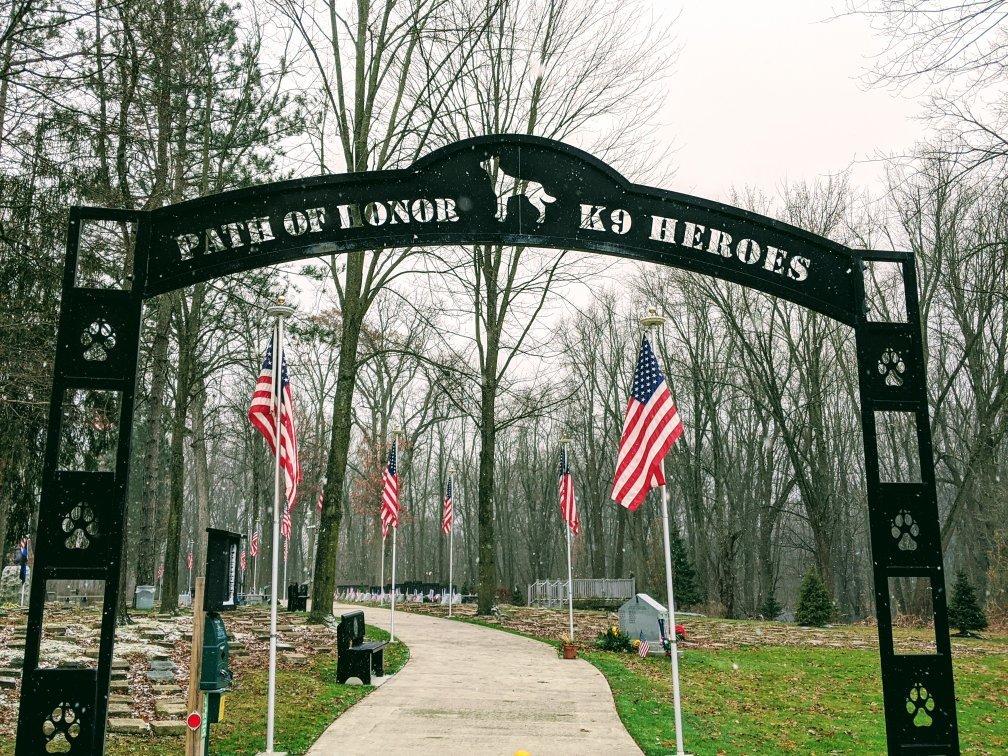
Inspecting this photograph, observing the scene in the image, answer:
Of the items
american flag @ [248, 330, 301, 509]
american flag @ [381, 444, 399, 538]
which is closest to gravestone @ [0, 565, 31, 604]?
american flag @ [381, 444, 399, 538]

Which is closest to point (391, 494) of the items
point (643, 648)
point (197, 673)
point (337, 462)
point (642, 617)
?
point (337, 462)

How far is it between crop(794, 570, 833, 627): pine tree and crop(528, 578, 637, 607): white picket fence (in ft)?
18.9

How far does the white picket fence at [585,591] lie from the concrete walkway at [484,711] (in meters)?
15.2

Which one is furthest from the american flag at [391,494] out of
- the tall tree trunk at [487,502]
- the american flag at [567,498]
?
the tall tree trunk at [487,502]

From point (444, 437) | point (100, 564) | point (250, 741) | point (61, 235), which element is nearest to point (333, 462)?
point (61, 235)

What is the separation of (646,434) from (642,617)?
8483mm

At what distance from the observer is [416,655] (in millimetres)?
14430

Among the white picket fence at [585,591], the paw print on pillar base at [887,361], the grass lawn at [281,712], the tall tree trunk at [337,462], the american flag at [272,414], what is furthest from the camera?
the white picket fence at [585,591]

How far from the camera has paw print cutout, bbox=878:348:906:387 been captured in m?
6.00

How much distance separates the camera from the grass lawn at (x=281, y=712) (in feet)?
23.6

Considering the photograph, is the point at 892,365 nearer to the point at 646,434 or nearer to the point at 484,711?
the point at 646,434

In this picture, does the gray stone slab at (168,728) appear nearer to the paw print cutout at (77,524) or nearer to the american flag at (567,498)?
the paw print cutout at (77,524)

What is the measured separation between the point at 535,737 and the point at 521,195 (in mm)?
5488

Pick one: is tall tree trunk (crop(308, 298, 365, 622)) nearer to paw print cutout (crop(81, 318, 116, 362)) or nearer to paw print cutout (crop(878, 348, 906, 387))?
paw print cutout (crop(81, 318, 116, 362))
